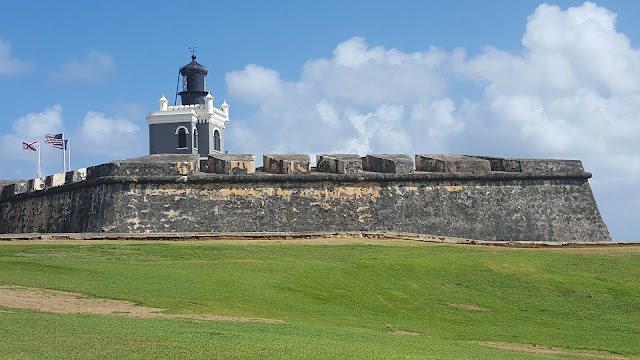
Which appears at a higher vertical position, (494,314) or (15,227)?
(15,227)

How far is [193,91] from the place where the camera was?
201 feet

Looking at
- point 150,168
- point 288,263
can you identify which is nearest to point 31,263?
point 288,263

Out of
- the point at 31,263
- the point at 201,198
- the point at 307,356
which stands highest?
the point at 201,198

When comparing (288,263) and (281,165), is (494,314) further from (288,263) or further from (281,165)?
(281,165)

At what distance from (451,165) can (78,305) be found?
1461 centimetres

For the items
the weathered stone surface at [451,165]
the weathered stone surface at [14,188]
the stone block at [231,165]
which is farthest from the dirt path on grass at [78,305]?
the weathered stone surface at [14,188]

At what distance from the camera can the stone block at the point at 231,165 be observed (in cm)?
2494

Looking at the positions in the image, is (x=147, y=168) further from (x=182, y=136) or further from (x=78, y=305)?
A: (x=182, y=136)

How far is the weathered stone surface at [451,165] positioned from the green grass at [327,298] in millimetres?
4381

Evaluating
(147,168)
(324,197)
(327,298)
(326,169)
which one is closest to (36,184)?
(147,168)


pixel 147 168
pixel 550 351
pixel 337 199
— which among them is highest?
pixel 147 168

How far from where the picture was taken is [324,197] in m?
25.1

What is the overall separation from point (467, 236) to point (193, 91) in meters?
37.7

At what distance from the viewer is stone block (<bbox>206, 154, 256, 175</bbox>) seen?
982 inches
